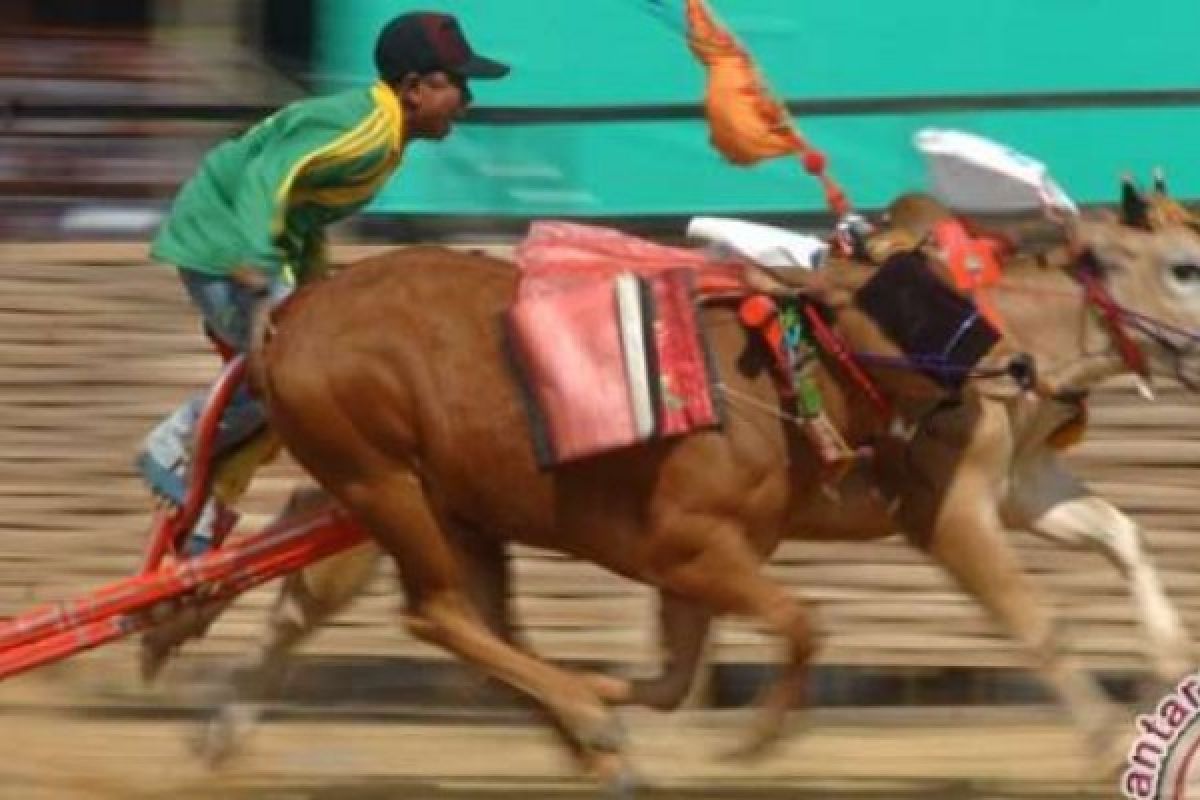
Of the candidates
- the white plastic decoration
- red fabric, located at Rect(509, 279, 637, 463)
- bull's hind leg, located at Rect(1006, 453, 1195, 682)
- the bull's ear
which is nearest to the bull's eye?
the bull's ear

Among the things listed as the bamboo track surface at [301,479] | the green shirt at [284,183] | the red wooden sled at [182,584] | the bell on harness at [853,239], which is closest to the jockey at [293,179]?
the green shirt at [284,183]

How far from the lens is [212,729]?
9.17 m

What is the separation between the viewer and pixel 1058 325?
28.6ft

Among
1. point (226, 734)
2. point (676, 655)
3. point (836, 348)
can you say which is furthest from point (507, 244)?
point (836, 348)

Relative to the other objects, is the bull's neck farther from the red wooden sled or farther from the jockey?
the red wooden sled

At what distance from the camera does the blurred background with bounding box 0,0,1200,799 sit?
9.86 metres

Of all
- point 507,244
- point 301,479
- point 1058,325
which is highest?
point 1058,325

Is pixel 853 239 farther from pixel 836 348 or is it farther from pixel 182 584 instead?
pixel 182 584

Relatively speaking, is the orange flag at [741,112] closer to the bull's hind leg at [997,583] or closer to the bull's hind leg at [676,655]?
the bull's hind leg at [997,583]

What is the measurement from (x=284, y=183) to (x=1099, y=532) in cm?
225

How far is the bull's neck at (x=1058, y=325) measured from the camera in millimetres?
8672

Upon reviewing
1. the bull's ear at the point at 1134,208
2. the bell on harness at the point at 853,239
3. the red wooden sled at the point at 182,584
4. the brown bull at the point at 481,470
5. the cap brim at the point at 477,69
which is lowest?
the red wooden sled at the point at 182,584

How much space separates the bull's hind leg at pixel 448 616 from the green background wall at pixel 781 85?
247cm

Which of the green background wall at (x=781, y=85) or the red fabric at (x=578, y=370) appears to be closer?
the red fabric at (x=578, y=370)
